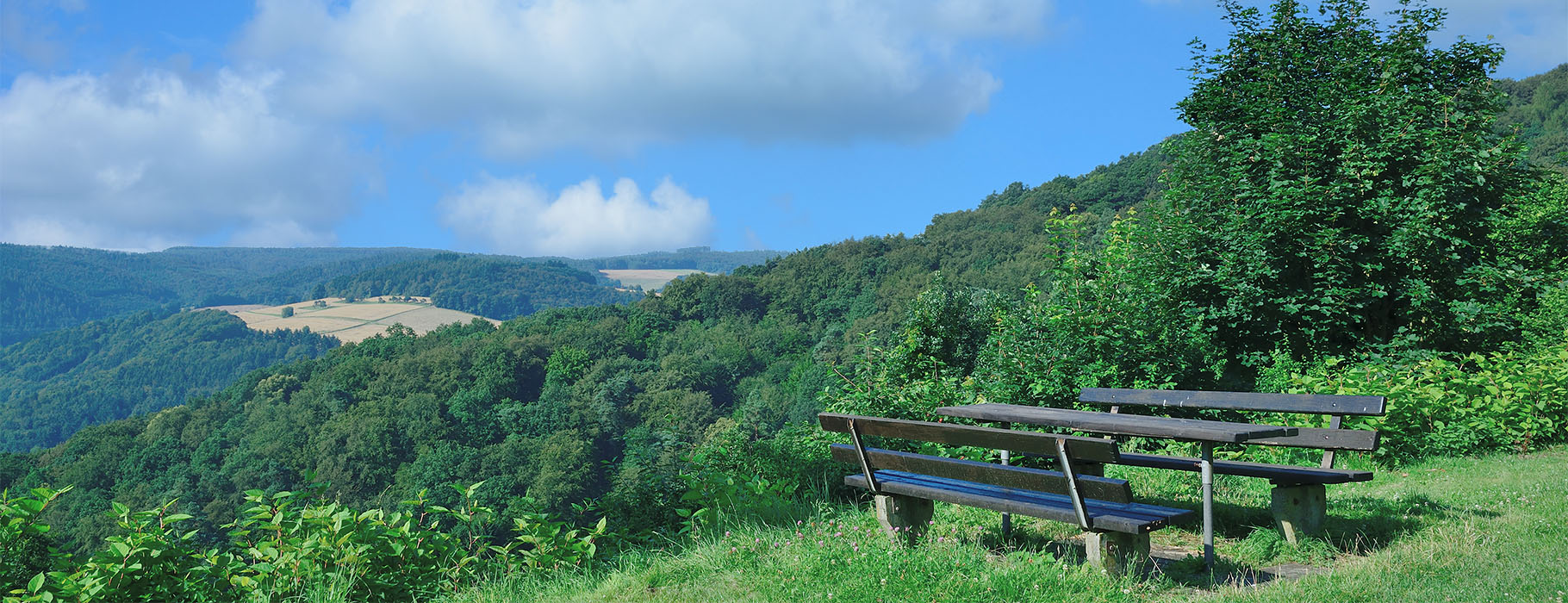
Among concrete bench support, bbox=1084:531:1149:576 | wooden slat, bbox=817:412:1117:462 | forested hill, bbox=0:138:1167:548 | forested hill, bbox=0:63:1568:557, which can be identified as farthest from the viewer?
forested hill, bbox=0:138:1167:548

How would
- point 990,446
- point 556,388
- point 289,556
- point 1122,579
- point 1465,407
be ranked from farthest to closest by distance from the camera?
point 556,388 → point 1465,407 → point 289,556 → point 990,446 → point 1122,579

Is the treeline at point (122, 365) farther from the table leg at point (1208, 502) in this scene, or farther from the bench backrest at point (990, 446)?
the table leg at point (1208, 502)

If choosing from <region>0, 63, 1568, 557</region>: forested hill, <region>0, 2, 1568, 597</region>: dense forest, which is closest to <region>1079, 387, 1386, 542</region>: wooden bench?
<region>0, 2, 1568, 597</region>: dense forest

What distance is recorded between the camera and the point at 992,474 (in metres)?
4.02

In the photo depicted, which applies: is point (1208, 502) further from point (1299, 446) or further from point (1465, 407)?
point (1465, 407)

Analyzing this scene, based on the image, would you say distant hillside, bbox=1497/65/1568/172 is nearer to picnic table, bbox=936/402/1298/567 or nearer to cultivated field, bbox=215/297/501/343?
picnic table, bbox=936/402/1298/567

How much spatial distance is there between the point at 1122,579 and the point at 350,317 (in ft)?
483

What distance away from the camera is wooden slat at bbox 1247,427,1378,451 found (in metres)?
4.54

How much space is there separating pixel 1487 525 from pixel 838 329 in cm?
5619

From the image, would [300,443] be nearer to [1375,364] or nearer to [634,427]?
[634,427]

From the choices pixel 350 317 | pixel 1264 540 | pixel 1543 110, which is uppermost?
pixel 1543 110

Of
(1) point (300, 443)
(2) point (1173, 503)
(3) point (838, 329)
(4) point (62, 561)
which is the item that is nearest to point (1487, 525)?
(2) point (1173, 503)

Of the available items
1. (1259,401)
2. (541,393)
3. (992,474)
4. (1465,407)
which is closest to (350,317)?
(541,393)

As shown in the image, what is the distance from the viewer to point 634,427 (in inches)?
2338
